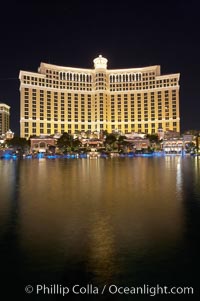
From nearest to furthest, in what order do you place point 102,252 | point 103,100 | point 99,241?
point 102,252, point 99,241, point 103,100

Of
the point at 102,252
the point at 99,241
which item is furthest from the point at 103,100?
the point at 102,252

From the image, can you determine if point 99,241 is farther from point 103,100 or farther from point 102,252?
point 103,100

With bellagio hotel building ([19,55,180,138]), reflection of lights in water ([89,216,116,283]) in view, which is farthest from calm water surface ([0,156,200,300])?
bellagio hotel building ([19,55,180,138])

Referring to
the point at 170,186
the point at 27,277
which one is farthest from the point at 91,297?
the point at 170,186

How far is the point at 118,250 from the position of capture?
31.7 feet

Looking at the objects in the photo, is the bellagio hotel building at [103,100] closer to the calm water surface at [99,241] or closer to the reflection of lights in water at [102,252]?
the calm water surface at [99,241]

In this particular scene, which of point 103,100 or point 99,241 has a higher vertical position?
point 103,100

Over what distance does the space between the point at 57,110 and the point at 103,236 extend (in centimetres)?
15034

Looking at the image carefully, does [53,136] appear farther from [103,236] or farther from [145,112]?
[103,236]

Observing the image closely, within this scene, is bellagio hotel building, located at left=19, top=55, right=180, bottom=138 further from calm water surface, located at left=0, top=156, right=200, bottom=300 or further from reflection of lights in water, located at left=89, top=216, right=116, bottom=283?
reflection of lights in water, located at left=89, top=216, right=116, bottom=283

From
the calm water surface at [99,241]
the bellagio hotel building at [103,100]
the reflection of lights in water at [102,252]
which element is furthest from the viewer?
the bellagio hotel building at [103,100]

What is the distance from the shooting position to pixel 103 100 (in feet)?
527

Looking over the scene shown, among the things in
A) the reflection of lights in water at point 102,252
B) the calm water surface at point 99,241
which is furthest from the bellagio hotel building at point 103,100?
the reflection of lights in water at point 102,252

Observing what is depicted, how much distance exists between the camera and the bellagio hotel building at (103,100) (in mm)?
156125
